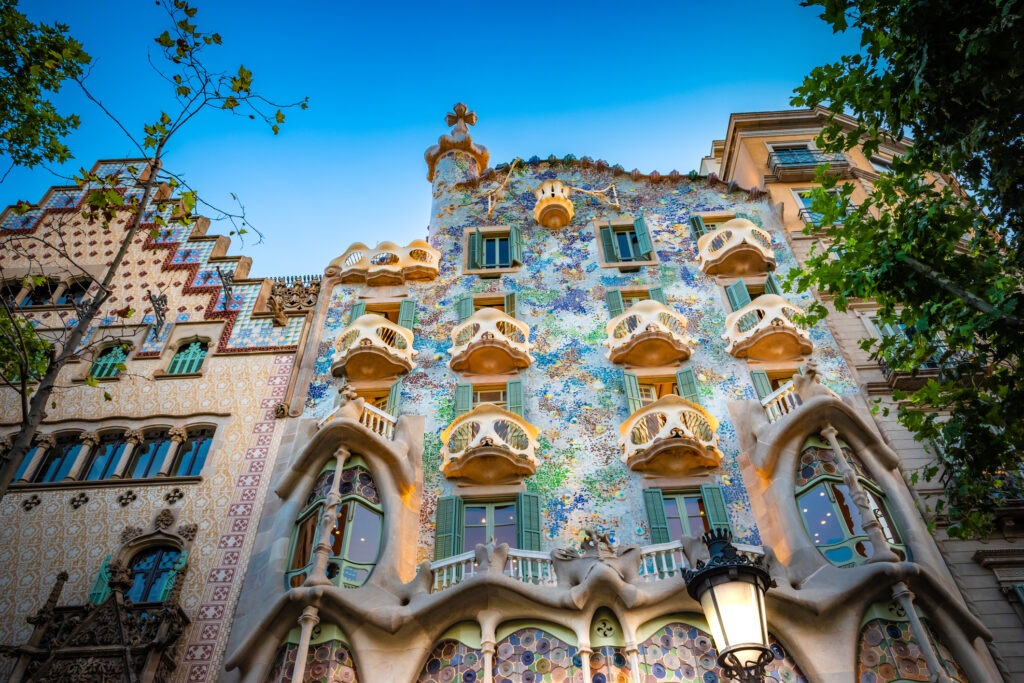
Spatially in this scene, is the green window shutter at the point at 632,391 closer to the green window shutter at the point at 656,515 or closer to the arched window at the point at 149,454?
the green window shutter at the point at 656,515

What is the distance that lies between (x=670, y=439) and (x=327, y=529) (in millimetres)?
6690

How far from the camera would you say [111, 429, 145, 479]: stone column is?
16.1 meters

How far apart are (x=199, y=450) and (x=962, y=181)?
50.7ft

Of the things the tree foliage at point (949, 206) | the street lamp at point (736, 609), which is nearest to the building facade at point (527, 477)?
the tree foliage at point (949, 206)

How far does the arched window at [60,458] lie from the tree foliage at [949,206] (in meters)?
15.7

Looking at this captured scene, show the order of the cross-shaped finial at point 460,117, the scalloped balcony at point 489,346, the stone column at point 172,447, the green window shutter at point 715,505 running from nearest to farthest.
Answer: the green window shutter at point 715,505, the stone column at point 172,447, the scalloped balcony at point 489,346, the cross-shaped finial at point 460,117

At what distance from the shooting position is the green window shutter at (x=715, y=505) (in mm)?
14249

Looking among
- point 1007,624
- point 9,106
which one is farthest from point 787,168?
point 9,106

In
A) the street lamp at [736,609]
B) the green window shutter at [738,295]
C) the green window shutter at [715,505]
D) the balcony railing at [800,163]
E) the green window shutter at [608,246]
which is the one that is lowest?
the street lamp at [736,609]

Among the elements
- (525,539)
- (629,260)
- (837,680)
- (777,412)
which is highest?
(629,260)

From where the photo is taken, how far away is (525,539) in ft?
46.7

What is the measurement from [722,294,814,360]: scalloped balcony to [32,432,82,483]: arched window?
1499 cm

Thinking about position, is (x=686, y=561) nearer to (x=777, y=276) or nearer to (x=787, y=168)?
(x=777, y=276)

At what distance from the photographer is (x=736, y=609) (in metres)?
7.43
